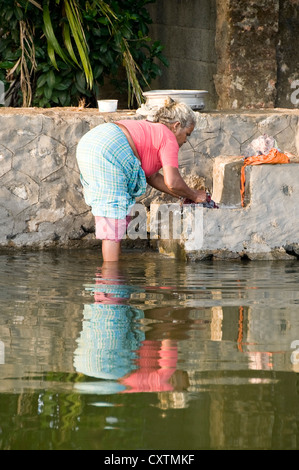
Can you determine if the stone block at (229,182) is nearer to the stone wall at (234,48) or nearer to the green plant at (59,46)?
the green plant at (59,46)

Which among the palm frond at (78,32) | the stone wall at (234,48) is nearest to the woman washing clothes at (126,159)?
the palm frond at (78,32)

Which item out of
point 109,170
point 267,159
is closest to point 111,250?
point 109,170

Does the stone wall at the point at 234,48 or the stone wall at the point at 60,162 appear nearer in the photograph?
the stone wall at the point at 60,162

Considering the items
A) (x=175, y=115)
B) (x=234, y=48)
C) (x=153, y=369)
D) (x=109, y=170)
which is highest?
(x=234, y=48)

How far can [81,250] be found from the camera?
264 inches

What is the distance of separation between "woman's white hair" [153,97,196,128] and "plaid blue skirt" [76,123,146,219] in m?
0.27

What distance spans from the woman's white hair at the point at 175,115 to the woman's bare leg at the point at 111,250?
2.88ft

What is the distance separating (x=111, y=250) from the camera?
19.0 ft

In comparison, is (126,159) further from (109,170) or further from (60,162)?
(60,162)

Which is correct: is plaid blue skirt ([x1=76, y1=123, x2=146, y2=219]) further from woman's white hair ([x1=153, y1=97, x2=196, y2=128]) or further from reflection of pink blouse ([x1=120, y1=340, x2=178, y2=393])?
reflection of pink blouse ([x1=120, y1=340, x2=178, y2=393])

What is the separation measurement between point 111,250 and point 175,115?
3.33 ft

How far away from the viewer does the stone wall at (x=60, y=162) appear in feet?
21.5

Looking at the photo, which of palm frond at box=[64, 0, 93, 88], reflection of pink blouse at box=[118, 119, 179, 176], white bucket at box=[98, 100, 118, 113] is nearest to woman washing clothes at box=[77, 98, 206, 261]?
reflection of pink blouse at box=[118, 119, 179, 176]

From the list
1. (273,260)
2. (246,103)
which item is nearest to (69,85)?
(246,103)
